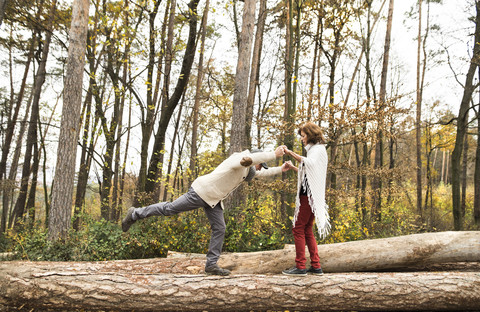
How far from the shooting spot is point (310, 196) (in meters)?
4.18

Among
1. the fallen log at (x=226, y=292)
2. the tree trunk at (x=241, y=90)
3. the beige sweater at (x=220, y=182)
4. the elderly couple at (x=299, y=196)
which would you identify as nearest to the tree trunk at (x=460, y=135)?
the fallen log at (x=226, y=292)

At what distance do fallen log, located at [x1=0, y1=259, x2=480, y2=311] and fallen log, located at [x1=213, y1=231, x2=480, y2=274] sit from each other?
0.58 m

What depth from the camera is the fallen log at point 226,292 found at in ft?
12.9

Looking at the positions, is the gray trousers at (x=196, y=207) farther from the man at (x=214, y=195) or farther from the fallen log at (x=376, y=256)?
the fallen log at (x=376, y=256)

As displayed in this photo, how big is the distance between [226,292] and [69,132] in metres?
5.30

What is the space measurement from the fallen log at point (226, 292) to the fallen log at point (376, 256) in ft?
1.90

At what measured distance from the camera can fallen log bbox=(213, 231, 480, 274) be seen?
4871 millimetres

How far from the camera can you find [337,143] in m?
7.93

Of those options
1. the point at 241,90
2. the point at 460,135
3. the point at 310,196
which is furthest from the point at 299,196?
the point at 460,135

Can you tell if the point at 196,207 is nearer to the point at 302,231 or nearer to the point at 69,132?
the point at 302,231

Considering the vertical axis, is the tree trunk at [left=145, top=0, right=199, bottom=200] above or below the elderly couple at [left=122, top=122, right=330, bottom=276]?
above

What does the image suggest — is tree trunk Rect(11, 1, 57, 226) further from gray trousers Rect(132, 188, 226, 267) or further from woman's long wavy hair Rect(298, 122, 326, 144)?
woman's long wavy hair Rect(298, 122, 326, 144)

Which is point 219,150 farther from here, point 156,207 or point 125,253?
point 156,207

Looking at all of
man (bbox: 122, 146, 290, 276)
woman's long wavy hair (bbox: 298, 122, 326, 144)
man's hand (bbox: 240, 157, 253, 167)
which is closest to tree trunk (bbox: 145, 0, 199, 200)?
man (bbox: 122, 146, 290, 276)
